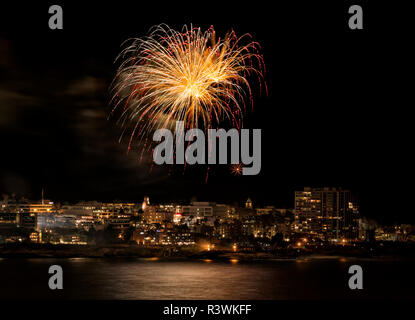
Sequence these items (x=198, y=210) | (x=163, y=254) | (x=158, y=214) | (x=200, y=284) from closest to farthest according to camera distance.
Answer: (x=200, y=284) → (x=163, y=254) → (x=158, y=214) → (x=198, y=210)

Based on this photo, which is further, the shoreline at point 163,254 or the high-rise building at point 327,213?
the high-rise building at point 327,213

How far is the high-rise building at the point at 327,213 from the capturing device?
141 metres

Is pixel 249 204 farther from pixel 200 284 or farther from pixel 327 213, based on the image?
pixel 200 284

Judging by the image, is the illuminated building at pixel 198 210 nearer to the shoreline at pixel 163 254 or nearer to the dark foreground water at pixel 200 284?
the shoreline at pixel 163 254

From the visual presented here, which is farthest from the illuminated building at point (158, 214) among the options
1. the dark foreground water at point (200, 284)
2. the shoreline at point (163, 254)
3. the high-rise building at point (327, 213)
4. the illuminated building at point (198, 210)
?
the dark foreground water at point (200, 284)

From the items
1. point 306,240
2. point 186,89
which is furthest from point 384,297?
point 306,240

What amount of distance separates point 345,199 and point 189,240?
194 ft

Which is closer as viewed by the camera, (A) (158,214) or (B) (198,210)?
(A) (158,214)

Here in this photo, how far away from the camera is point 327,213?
149 metres

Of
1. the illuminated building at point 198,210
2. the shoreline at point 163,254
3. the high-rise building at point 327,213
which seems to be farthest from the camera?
the illuminated building at point 198,210

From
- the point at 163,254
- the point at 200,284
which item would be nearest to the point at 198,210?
the point at 163,254

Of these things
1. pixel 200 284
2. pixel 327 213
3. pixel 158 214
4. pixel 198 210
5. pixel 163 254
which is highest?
pixel 198 210

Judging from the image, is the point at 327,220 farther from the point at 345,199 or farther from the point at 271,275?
the point at 271,275

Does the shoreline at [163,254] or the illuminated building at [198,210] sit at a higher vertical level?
the illuminated building at [198,210]
